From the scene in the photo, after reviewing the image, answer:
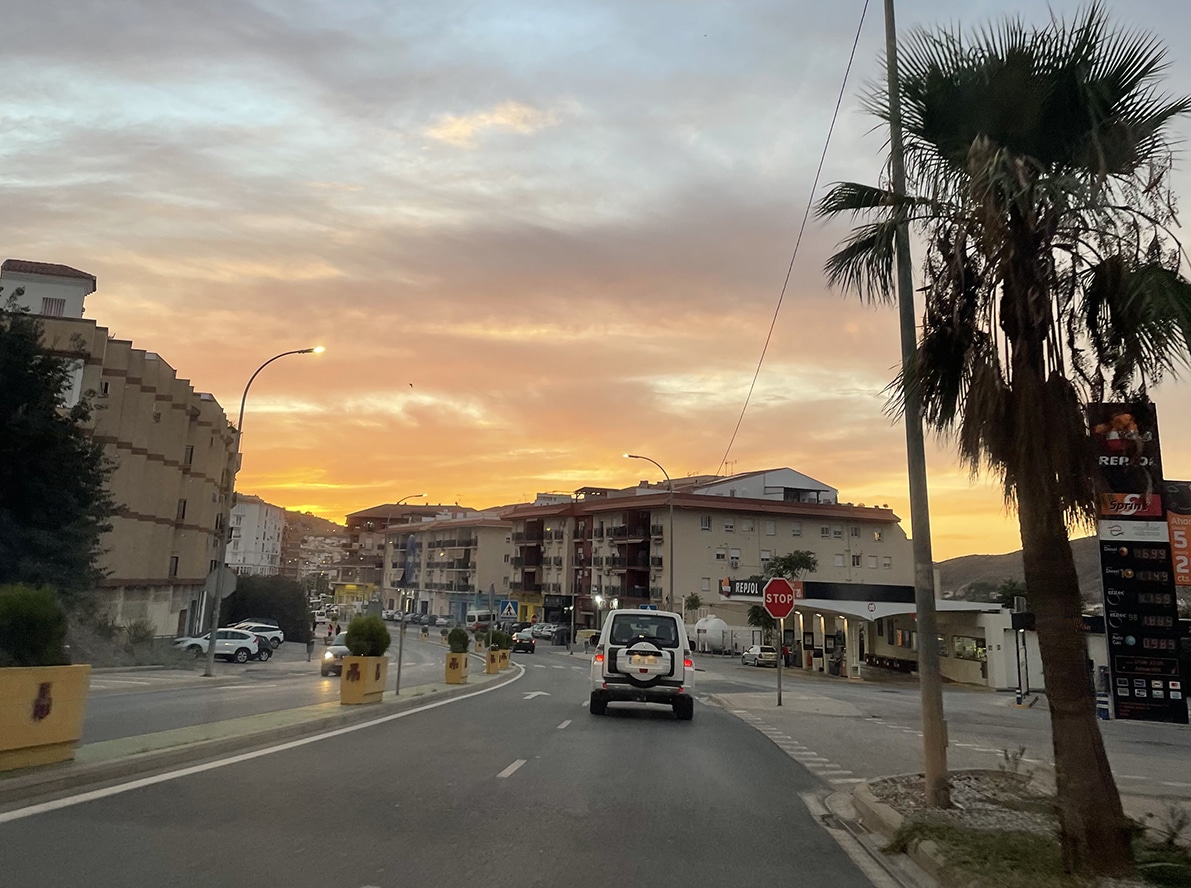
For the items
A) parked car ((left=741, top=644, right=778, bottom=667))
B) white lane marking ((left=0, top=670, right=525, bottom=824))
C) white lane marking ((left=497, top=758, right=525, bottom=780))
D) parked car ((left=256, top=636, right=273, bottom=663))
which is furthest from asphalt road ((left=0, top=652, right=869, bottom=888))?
parked car ((left=741, top=644, right=778, bottom=667))

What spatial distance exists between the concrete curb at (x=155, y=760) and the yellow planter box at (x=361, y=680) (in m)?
0.56

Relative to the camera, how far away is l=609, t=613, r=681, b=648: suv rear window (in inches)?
726

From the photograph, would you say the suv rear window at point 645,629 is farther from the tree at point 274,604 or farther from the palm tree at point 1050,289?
the tree at point 274,604

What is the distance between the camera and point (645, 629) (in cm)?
1870

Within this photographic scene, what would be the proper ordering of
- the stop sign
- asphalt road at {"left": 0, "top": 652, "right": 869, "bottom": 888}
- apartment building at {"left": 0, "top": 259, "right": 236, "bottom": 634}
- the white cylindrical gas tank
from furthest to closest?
the white cylindrical gas tank → apartment building at {"left": 0, "top": 259, "right": 236, "bottom": 634} → the stop sign → asphalt road at {"left": 0, "top": 652, "right": 869, "bottom": 888}

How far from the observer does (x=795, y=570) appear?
67250 millimetres

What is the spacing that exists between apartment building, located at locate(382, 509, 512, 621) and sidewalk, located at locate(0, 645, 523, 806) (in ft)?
300

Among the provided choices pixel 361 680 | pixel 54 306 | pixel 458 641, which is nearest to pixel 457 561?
pixel 54 306

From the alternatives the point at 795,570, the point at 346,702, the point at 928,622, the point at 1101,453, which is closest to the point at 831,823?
the point at 928,622

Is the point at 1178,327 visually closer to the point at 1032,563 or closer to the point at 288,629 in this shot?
the point at 1032,563

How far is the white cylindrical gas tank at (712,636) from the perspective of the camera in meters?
69.2

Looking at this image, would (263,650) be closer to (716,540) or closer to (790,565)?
(790,565)

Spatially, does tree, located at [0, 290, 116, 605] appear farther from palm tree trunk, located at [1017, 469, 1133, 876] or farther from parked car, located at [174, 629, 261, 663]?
palm tree trunk, located at [1017, 469, 1133, 876]

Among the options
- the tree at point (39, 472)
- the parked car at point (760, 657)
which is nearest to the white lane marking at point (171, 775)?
the tree at point (39, 472)
